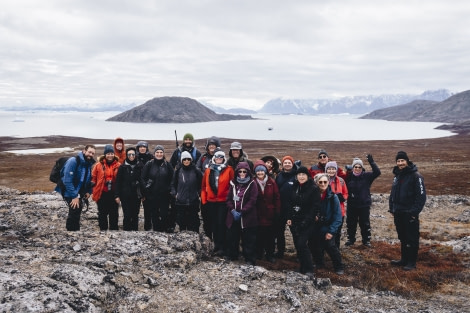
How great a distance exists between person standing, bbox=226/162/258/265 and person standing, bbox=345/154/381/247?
4469 millimetres

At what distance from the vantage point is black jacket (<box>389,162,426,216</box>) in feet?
28.9

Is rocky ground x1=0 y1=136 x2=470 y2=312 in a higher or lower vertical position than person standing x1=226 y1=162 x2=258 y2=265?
lower

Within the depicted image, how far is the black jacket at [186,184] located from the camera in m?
9.34

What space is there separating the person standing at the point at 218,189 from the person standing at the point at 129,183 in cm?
206

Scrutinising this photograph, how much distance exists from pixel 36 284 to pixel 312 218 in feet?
19.4

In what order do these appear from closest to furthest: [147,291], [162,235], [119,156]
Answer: [147,291] < [162,235] < [119,156]

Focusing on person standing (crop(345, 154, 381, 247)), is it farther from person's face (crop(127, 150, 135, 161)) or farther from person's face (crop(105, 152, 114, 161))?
person's face (crop(105, 152, 114, 161))

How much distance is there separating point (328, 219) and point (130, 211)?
5794mm

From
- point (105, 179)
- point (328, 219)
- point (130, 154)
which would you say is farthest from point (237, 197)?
point (105, 179)

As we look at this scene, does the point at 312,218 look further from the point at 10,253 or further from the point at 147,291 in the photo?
the point at 10,253

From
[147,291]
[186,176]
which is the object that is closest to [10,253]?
[147,291]

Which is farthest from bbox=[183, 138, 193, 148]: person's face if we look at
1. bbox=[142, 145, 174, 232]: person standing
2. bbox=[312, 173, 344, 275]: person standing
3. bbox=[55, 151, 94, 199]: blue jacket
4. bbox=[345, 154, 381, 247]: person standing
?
bbox=[345, 154, 381, 247]: person standing

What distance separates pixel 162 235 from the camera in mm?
9008

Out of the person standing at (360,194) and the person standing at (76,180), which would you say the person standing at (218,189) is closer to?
the person standing at (76,180)
